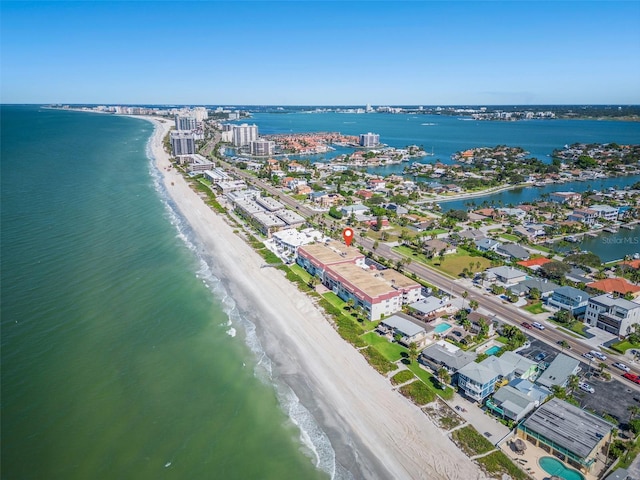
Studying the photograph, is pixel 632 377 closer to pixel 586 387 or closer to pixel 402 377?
pixel 586 387

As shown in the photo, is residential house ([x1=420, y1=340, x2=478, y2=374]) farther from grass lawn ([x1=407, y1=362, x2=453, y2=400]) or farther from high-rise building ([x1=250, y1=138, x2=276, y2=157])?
high-rise building ([x1=250, y1=138, x2=276, y2=157])

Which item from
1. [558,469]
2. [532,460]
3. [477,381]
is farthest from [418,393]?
[558,469]

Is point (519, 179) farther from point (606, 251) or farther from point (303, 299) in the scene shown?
point (303, 299)

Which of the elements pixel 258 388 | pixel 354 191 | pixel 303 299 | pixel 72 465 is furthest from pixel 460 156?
pixel 72 465

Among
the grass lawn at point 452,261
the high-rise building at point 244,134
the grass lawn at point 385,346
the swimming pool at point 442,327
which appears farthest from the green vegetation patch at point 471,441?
the high-rise building at point 244,134

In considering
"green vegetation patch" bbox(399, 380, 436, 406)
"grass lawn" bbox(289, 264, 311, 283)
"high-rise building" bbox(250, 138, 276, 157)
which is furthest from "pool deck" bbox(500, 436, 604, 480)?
"high-rise building" bbox(250, 138, 276, 157)

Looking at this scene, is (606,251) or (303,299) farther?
(606,251)
